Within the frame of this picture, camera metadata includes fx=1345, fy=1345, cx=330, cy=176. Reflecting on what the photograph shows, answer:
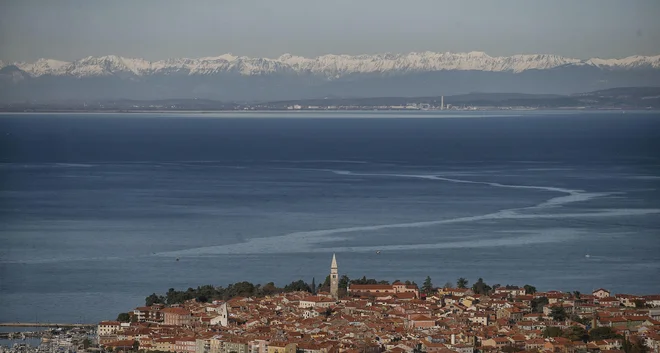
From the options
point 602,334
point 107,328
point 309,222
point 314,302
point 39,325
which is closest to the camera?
point 602,334

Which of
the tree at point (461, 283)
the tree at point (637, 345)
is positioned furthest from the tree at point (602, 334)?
the tree at point (461, 283)

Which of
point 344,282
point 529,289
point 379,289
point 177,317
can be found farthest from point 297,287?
point 529,289

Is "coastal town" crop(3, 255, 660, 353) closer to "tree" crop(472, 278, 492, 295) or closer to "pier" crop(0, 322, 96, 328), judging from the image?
"tree" crop(472, 278, 492, 295)

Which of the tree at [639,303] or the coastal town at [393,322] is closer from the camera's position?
the coastal town at [393,322]

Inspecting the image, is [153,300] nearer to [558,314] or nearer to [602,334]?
[558,314]

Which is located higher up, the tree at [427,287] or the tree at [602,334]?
the tree at [427,287]

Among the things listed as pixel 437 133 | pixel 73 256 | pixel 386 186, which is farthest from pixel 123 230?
pixel 437 133

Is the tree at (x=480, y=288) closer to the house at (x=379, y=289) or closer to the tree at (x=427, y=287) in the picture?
the tree at (x=427, y=287)
